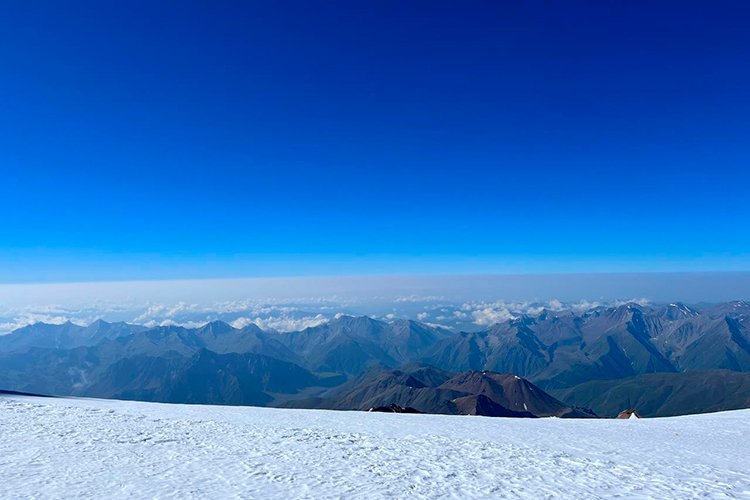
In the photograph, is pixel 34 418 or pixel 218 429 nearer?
pixel 218 429

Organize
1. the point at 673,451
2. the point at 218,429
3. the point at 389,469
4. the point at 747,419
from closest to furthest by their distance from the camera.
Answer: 1. the point at 389,469
2. the point at 673,451
3. the point at 218,429
4. the point at 747,419

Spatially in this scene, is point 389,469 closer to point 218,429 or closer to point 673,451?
point 218,429

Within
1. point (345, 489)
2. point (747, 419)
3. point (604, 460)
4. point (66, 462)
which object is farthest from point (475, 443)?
point (747, 419)

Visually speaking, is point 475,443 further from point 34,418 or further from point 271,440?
point 34,418

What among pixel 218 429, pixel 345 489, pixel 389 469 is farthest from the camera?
pixel 218 429

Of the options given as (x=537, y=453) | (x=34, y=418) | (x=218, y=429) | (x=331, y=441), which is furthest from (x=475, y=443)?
(x=34, y=418)

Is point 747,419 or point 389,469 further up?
point 389,469

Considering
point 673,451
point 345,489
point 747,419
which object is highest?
point 345,489
